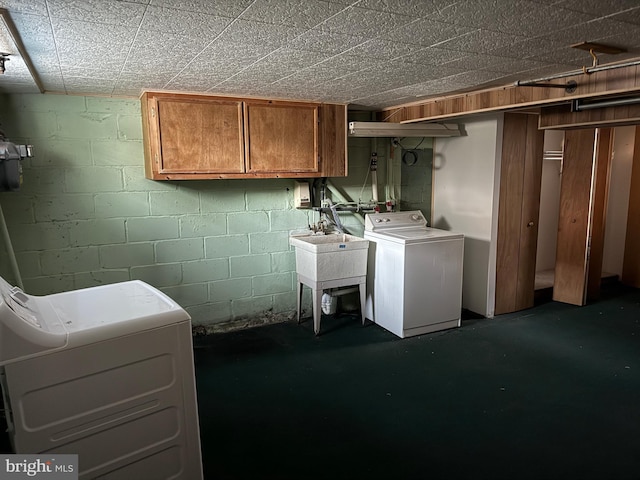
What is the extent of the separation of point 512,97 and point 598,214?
2.50 m

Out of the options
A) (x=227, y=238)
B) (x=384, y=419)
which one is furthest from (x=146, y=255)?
(x=384, y=419)

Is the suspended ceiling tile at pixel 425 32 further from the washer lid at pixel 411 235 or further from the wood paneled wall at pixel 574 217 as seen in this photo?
the wood paneled wall at pixel 574 217

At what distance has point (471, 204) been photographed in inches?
168

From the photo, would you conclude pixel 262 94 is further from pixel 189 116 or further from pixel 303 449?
pixel 303 449

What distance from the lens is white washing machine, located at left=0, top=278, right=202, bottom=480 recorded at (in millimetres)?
1504

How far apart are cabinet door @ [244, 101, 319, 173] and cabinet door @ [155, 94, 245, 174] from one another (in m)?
0.10

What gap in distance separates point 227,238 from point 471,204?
7.68 ft

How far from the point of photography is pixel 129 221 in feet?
11.4

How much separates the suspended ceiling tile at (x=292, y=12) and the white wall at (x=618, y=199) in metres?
4.97

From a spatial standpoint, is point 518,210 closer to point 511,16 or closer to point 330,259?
point 330,259

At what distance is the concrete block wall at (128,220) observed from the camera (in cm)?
314

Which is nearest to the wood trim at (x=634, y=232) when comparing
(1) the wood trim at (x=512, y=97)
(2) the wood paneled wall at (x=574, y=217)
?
(2) the wood paneled wall at (x=574, y=217)

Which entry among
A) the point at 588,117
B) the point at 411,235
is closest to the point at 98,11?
the point at 411,235

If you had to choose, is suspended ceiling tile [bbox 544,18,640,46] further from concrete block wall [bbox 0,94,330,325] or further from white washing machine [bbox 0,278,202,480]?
concrete block wall [bbox 0,94,330,325]
